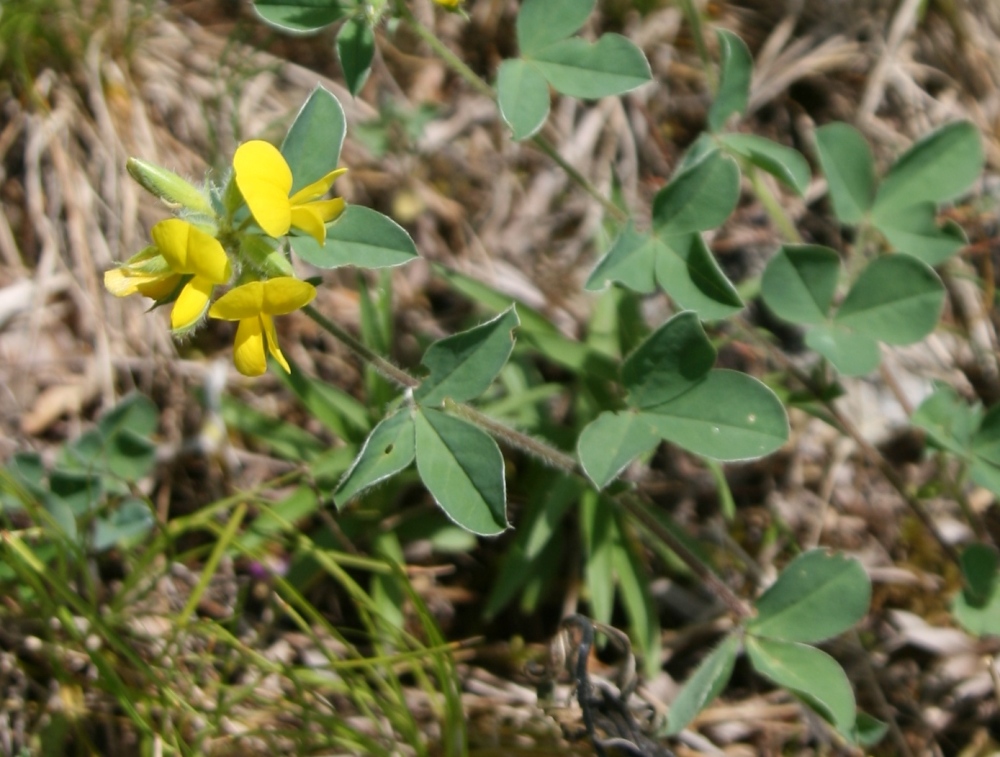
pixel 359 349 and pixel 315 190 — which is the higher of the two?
pixel 315 190

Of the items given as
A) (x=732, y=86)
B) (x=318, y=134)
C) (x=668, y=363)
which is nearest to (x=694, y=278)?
(x=668, y=363)

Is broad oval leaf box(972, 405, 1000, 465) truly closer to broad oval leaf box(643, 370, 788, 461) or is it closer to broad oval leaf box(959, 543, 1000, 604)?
broad oval leaf box(959, 543, 1000, 604)

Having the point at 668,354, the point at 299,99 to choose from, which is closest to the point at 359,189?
the point at 299,99

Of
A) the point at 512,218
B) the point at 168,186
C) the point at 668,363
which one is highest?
the point at 168,186

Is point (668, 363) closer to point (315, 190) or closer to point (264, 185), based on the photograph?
point (315, 190)

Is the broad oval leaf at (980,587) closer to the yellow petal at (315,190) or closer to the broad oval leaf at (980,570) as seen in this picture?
the broad oval leaf at (980,570)

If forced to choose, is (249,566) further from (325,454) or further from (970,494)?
(970,494)

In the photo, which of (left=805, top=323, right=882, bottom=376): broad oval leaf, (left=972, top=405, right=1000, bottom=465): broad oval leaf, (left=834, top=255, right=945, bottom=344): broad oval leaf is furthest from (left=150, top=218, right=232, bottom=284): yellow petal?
(left=972, top=405, right=1000, bottom=465): broad oval leaf
